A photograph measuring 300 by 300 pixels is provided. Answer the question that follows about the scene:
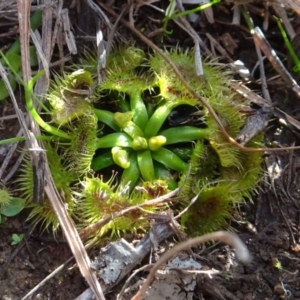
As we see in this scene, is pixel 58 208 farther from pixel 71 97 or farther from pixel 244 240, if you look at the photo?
pixel 244 240

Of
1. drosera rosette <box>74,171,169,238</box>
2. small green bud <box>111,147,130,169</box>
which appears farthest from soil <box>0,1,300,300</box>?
small green bud <box>111,147,130,169</box>

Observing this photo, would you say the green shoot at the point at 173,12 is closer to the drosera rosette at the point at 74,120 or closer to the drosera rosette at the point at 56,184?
the drosera rosette at the point at 74,120

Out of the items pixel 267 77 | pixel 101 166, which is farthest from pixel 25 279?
pixel 267 77

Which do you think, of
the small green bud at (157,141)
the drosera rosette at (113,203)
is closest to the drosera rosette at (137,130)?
the small green bud at (157,141)

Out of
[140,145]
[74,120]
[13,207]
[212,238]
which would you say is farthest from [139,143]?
[212,238]

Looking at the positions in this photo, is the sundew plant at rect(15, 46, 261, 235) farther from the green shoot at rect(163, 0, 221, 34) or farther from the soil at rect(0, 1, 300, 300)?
the green shoot at rect(163, 0, 221, 34)

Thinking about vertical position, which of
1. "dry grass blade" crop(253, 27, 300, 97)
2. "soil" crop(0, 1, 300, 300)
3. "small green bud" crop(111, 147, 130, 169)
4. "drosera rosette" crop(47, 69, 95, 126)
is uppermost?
"dry grass blade" crop(253, 27, 300, 97)

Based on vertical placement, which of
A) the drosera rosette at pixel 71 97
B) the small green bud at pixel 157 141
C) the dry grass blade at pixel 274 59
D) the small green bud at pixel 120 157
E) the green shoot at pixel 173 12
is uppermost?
the green shoot at pixel 173 12
